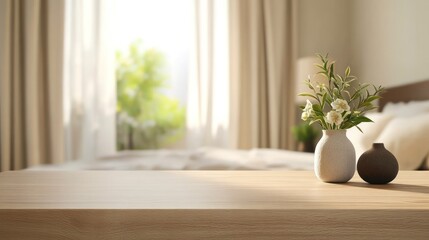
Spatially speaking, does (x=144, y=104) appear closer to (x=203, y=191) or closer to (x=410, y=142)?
(x=410, y=142)

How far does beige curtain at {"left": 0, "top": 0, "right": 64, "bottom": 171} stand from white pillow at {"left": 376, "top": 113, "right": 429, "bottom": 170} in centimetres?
334

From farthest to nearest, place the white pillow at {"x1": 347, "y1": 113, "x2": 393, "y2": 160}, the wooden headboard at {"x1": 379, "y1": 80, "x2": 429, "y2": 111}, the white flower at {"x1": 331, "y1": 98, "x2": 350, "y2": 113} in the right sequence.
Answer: the wooden headboard at {"x1": 379, "y1": 80, "x2": 429, "y2": 111} → the white pillow at {"x1": 347, "y1": 113, "x2": 393, "y2": 160} → the white flower at {"x1": 331, "y1": 98, "x2": 350, "y2": 113}

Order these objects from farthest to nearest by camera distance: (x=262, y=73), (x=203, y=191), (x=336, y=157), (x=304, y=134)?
(x=262, y=73) < (x=304, y=134) < (x=336, y=157) < (x=203, y=191)

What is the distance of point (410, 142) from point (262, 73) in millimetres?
2764

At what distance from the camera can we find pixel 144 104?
17.5 feet

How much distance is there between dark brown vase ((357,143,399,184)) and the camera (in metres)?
1.44

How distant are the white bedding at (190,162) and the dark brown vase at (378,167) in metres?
0.97

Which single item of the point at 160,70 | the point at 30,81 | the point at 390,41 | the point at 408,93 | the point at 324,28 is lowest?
the point at 408,93

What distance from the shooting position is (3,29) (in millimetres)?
4832

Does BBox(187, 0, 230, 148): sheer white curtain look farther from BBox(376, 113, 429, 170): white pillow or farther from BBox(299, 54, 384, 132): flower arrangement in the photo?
BBox(299, 54, 384, 132): flower arrangement

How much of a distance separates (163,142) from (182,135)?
21cm

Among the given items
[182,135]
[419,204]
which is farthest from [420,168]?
[182,135]

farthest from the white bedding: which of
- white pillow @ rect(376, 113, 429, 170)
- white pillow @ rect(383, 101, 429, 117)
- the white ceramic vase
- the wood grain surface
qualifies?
the wood grain surface

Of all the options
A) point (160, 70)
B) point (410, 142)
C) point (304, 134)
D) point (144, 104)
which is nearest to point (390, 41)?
point (304, 134)
